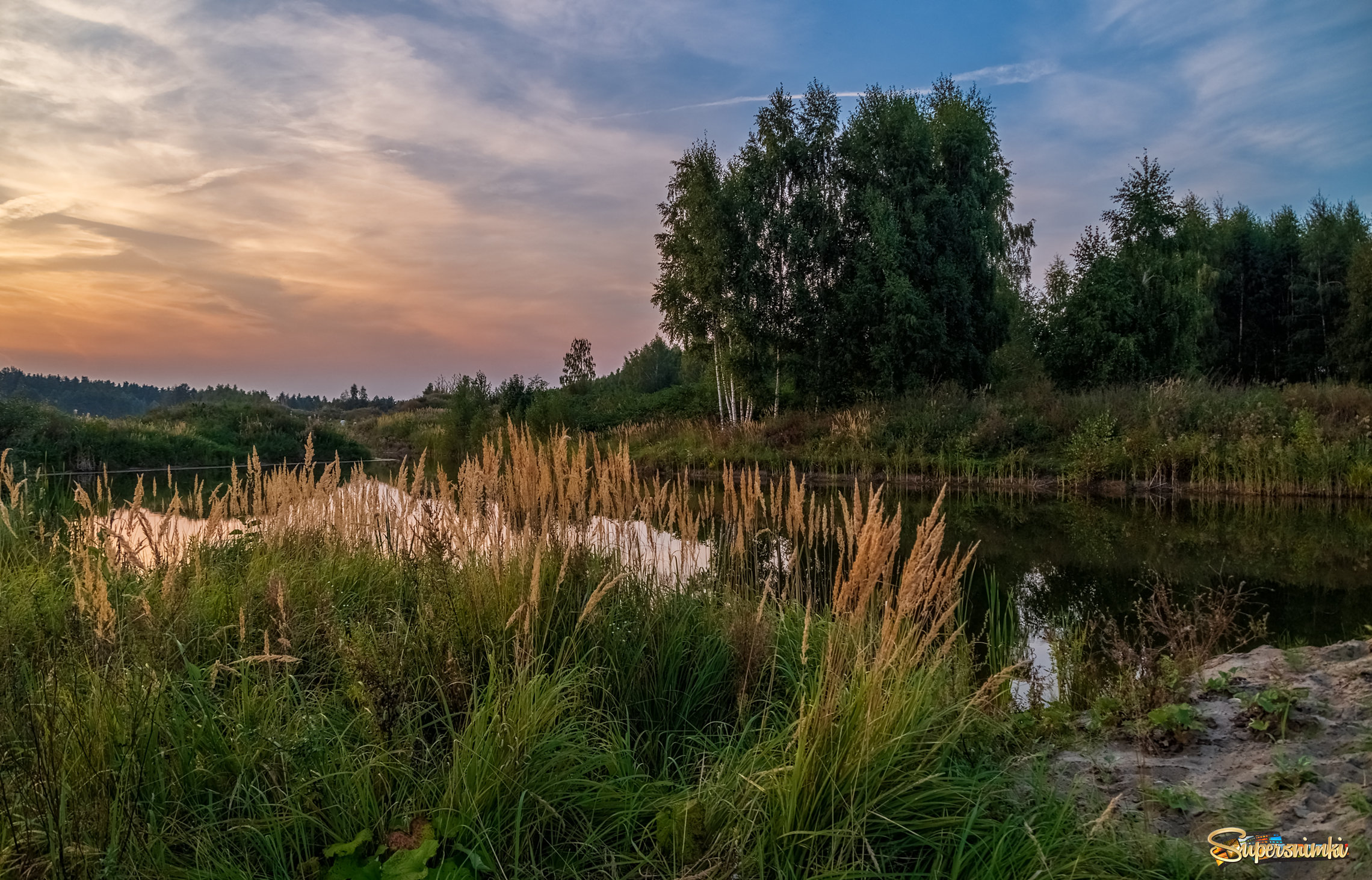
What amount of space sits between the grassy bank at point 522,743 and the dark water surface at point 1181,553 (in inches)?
159

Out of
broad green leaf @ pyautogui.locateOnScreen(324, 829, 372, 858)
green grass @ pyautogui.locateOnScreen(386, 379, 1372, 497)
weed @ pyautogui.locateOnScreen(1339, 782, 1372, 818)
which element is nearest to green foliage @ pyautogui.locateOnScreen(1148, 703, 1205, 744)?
weed @ pyautogui.locateOnScreen(1339, 782, 1372, 818)

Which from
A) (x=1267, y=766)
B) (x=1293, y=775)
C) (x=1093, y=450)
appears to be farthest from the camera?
(x=1093, y=450)

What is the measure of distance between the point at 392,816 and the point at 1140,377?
27518 mm

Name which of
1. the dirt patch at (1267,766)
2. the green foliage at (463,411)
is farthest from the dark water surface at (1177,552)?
the green foliage at (463,411)

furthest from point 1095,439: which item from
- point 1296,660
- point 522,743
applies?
point 522,743

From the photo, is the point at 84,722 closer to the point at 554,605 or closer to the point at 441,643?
the point at 441,643

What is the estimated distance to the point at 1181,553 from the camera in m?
9.95

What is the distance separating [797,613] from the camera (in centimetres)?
454

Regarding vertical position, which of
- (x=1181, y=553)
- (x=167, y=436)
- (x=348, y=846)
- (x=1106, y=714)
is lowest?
(x=1181, y=553)

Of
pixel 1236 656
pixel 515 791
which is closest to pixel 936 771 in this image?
pixel 515 791

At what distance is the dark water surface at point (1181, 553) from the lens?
23.3 feet
